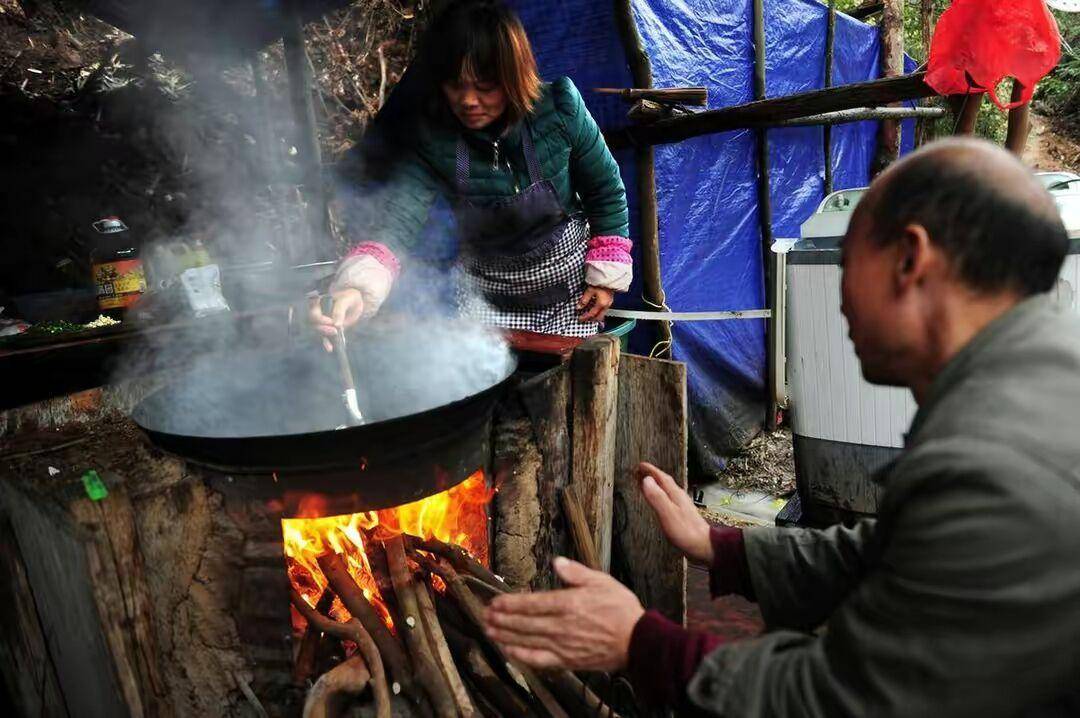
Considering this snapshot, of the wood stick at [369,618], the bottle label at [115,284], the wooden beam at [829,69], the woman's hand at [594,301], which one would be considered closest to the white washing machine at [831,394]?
the woman's hand at [594,301]

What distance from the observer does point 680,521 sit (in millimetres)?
2201

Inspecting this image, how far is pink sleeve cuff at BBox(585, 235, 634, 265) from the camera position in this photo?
3.52 metres

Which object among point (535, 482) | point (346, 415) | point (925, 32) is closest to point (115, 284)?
point (346, 415)

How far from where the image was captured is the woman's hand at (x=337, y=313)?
8.90ft

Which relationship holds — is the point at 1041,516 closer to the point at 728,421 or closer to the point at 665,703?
the point at 665,703

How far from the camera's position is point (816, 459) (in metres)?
4.32

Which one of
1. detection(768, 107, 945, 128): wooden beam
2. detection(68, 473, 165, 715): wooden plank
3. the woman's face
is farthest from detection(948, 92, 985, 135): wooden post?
detection(68, 473, 165, 715): wooden plank

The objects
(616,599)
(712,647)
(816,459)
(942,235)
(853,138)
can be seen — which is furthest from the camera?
(853,138)

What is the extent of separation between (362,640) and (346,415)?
1.01m

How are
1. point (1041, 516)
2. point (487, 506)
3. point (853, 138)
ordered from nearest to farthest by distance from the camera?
point (1041, 516)
point (487, 506)
point (853, 138)

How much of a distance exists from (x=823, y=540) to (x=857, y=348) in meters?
0.73

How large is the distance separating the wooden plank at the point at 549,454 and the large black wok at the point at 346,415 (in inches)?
9.1

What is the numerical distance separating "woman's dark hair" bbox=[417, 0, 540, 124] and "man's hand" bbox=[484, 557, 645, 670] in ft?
7.30

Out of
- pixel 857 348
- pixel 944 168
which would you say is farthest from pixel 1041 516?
pixel 944 168
